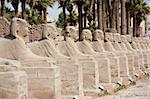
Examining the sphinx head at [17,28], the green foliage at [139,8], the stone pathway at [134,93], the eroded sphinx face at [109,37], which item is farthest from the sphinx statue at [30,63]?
the green foliage at [139,8]

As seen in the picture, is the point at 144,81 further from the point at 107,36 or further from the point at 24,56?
the point at 24,56

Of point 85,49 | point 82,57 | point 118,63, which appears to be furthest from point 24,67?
point 118,63

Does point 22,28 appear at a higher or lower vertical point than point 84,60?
higher

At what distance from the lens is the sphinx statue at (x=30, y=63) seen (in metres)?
12.4

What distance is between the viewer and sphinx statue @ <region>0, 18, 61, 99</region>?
12438 millimetres

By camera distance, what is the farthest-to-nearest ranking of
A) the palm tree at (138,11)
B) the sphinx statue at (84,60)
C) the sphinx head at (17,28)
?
1. the palm tree at (138,11)
2. the sphinx statue at (84,60)
3. the sphinx head at (17,28)

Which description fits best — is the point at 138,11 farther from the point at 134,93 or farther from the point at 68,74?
the point at 68,74

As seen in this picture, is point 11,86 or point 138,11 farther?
point 138,11

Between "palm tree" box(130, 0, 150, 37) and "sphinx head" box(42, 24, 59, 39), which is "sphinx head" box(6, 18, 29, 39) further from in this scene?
"palm tree" box(130, 0, 150, 37)

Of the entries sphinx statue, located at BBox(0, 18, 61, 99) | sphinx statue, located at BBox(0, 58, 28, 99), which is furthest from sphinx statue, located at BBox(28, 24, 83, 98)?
sphinx statue, located at BBox(0, 58, 28, 99)

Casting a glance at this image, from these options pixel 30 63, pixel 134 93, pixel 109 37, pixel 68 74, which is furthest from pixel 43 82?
pixel 109 37

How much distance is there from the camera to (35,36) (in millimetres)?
14492

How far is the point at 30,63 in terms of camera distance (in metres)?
12.6

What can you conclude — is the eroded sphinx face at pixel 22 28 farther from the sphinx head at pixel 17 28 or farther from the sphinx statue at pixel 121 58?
the sphinx statue at pixel 121 58
